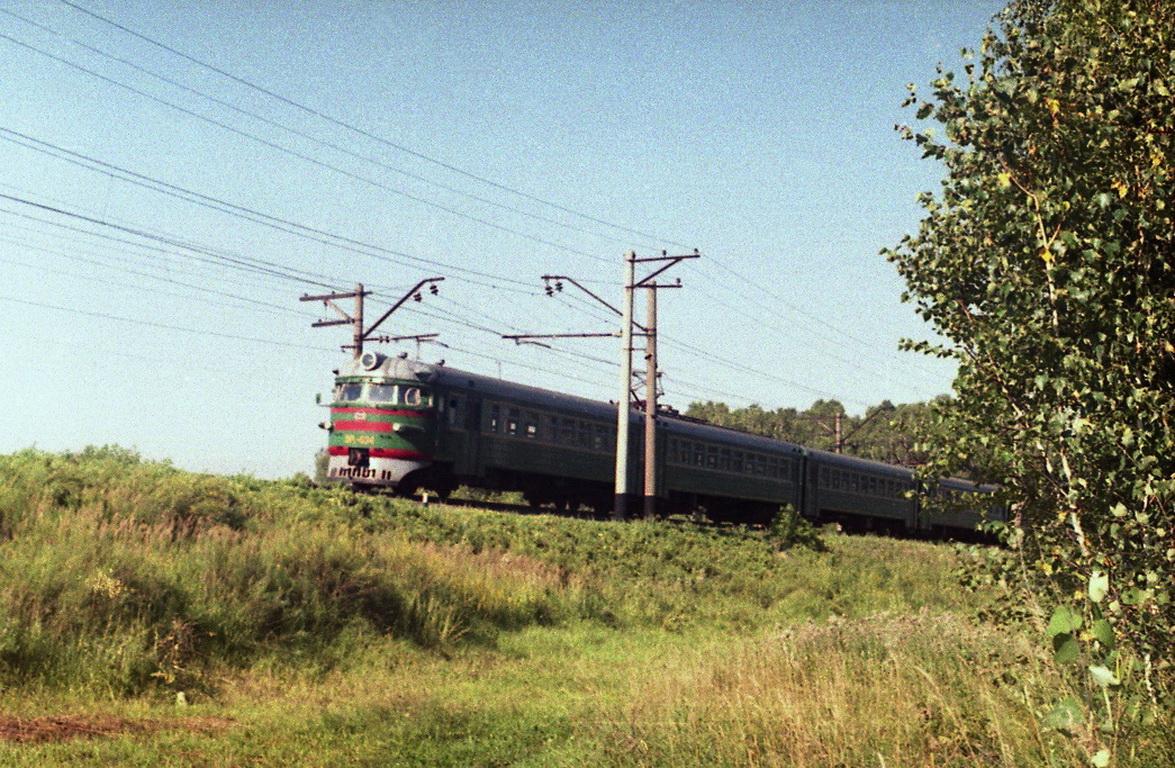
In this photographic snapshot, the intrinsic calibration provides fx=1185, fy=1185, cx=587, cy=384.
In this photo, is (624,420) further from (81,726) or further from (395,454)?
(81,726)

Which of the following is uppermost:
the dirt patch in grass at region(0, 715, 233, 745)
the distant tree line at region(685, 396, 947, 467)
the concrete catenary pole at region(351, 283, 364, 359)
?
the distant tree line at region(685, 396, 947, 467)

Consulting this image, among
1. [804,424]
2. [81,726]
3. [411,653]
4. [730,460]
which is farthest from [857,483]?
[804,424]

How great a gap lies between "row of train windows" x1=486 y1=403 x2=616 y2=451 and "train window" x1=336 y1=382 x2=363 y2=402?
3.33 meters

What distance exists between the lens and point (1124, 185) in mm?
6773

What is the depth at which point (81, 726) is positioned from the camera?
10578 mm

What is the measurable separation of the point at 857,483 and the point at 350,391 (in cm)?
2400

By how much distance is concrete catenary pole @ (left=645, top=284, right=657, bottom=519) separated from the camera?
102ft

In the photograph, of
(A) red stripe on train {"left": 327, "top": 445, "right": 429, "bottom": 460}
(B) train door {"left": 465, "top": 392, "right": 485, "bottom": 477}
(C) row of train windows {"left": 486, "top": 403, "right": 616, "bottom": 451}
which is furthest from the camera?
(C) row of train windows {"left": 486, "top": 403, "right": 616, "bottom": 451}

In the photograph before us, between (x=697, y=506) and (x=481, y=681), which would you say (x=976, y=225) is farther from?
(x=697, y=506)

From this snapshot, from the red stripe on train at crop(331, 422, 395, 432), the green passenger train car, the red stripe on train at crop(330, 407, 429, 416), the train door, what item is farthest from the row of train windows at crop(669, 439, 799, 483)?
the red stripe on train at crop(331, 422, 395, 432)

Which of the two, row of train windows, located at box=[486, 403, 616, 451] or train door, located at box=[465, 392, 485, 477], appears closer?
train door, located at box=[465, 392, 485, 477]

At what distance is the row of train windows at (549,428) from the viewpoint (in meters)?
30.7

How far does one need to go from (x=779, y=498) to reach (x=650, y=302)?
42.3 ft

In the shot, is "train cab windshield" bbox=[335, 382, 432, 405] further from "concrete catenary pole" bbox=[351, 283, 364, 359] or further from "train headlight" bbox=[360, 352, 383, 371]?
"concrete catenary pole" bbox=[351, 283, 364, 359]
